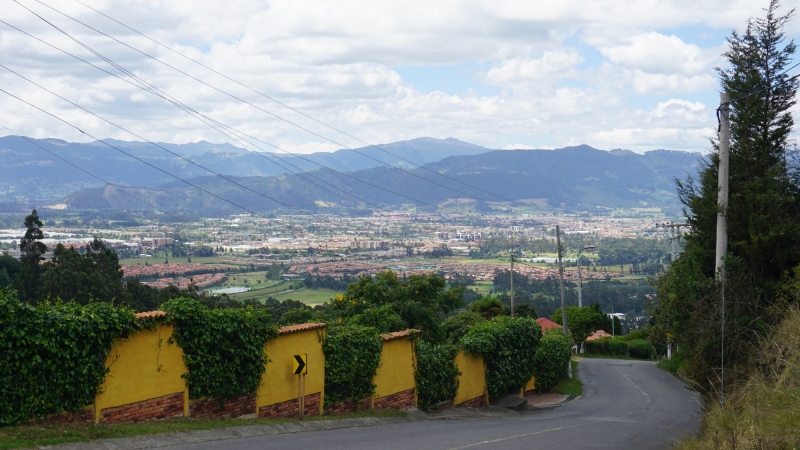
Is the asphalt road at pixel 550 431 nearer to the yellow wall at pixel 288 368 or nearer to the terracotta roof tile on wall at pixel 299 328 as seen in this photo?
the yellow wall at pixel 288 368

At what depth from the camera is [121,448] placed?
38.8 ft

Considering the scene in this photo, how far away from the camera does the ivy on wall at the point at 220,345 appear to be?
1480 centimetres

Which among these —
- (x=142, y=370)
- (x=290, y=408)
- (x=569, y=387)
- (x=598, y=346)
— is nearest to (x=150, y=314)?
(x=142, y=370)

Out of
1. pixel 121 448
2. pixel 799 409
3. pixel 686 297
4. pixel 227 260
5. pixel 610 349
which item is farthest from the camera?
pixel 227 260

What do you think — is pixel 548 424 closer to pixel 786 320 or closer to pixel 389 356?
pixel 389 356

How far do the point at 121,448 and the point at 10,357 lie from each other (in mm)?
1973

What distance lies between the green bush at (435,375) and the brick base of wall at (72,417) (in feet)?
34.2

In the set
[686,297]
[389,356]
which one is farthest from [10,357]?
[686,297]

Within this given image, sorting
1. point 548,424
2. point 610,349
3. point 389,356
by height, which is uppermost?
point 389,356

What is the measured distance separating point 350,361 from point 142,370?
20.1 ft

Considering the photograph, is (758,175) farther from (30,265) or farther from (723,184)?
(30,265)

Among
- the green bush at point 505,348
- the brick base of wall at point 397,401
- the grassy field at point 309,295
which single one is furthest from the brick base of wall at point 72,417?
the grassy field at point 309,295

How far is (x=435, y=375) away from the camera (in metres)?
A: 22.8

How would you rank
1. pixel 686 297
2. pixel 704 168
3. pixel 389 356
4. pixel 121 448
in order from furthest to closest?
1. pixel 704 168
2. pixel 389 356
3. pixel 686 297
4. pixel 121 448
